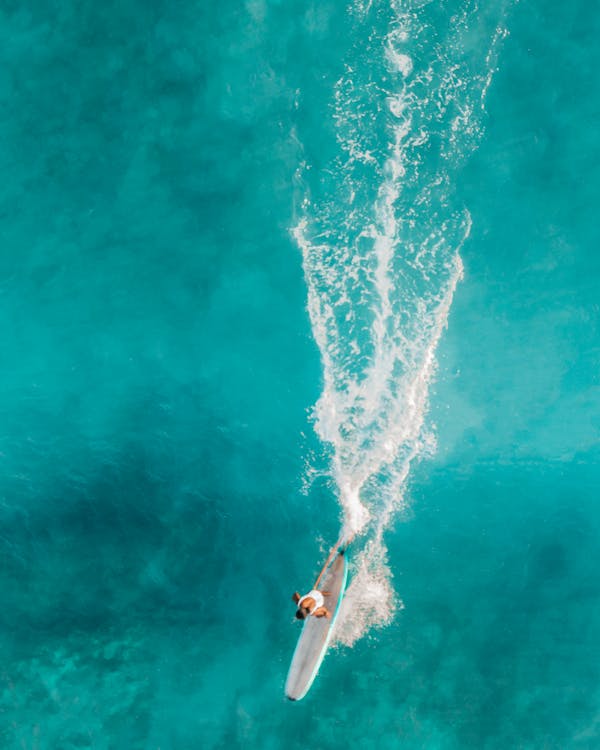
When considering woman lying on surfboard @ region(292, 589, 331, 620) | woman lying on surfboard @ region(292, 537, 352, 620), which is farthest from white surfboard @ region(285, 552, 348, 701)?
woman lying on surfboard @ region(292, 589, 331, 620)

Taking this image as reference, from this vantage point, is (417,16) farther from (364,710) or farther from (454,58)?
(364,710)

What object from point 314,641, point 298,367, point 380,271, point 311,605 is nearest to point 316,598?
point 311,605

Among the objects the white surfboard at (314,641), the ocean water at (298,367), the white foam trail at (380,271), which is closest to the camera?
the white surfboard at (314,641)

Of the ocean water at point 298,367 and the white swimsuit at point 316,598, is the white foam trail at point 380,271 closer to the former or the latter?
the ocean water at point 298,367

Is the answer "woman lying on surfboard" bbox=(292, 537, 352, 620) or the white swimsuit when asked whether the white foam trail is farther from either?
the white swimsuit

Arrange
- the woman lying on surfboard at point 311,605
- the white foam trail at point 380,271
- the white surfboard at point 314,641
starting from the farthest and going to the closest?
1. the white foam trail at point 380,271
2. the white surfboard at point 314,641
3. the woman lying on surfboard at point 311,605

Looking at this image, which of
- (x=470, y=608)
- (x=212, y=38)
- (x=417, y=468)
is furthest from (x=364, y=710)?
(x=212, y=38)

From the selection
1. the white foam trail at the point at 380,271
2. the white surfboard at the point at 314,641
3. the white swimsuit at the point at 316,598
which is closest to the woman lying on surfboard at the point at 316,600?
the white swimsuit at the point at 316,598

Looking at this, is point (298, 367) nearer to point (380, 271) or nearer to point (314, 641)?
point (380, 271)
